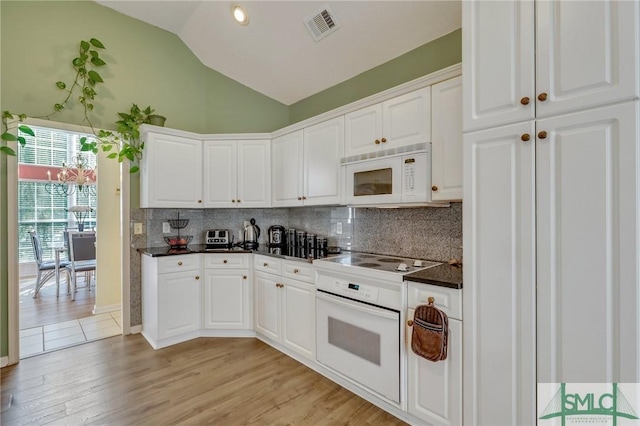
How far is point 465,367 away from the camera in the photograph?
1.60 m

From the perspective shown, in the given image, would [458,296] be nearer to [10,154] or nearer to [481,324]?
[481,324]

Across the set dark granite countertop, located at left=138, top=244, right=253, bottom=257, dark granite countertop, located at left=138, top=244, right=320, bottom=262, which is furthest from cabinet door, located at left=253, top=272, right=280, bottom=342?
dark granite countertop, located at left=138, top=244, right=253, bottom=257

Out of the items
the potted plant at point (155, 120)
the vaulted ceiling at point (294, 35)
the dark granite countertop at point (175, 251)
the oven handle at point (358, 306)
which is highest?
the vaulted ceiling at point (294, 35)

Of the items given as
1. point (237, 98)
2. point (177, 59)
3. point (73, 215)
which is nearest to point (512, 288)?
point (237, 98)

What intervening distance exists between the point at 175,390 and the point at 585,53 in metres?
3.04

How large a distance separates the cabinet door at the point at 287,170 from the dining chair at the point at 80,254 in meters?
3.30

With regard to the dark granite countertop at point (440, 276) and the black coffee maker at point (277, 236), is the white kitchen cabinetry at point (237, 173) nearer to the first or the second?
the black coffee maker at point (277, 236)

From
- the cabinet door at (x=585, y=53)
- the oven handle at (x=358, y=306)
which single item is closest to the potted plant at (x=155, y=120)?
the oven handle at (x=358, y=306)

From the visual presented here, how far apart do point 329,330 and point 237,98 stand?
300cm

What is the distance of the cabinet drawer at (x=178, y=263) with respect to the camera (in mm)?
2961

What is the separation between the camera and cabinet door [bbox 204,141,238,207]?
3430 mm

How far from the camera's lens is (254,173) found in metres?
3.43

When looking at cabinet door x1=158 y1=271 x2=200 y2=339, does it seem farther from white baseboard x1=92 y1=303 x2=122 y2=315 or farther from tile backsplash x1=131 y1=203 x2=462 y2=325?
white baseboard x1=92 y1=303 x2=122 y2=315

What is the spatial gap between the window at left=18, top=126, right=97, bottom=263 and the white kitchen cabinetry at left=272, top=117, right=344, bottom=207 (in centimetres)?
471
